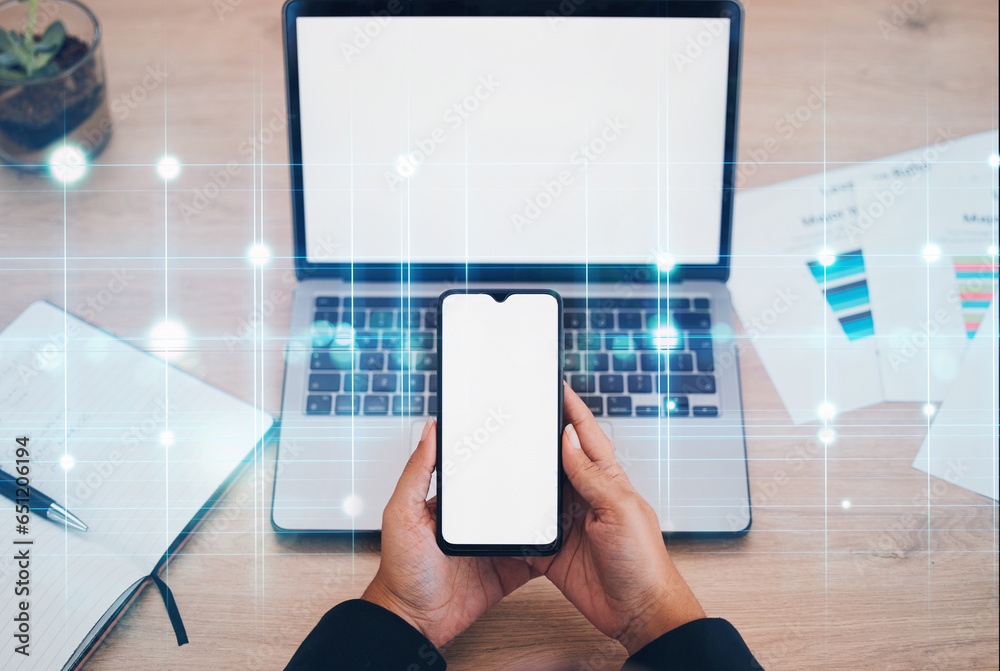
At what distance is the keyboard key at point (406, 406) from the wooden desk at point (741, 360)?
14cm

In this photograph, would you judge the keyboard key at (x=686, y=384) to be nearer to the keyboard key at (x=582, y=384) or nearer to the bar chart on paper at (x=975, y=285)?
the keyboard key at (x=582, y=384)

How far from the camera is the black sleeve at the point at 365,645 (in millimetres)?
531

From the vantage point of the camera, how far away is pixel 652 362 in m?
0.65

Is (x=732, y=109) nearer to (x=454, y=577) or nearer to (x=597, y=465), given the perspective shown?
(x=597, y=465)

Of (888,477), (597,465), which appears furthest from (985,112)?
(597,465)

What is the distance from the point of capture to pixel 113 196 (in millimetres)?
711

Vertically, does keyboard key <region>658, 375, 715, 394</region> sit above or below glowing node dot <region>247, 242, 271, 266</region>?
below

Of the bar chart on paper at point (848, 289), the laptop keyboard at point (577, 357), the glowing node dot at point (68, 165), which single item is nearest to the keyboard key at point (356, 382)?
the laptop keyboard at point (577, 357)

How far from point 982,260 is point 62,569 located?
1.10 metres

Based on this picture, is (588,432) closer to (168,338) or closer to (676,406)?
(676,406)

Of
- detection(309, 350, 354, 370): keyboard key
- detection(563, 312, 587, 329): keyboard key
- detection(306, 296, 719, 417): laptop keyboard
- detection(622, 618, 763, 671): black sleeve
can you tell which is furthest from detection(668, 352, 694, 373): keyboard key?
detection(309, 350, 354, 370): keyboard key

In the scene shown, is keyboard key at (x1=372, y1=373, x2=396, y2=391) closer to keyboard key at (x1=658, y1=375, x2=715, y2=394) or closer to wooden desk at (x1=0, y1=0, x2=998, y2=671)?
wooden desk at (x1=0, y1=0, x2=998, y2=671)

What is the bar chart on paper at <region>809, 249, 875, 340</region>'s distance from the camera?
689 mm

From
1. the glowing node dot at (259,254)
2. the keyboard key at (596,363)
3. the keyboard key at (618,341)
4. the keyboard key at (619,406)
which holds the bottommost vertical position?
the keyboard key at (619,406)
